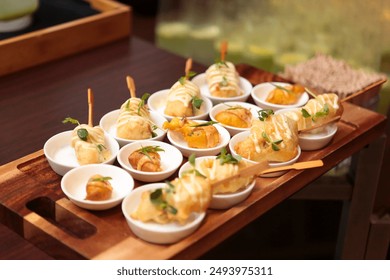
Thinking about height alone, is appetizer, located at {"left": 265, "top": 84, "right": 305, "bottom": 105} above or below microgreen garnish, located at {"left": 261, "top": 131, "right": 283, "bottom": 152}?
below

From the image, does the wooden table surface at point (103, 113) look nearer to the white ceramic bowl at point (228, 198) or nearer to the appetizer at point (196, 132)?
the white ceramic bowl at point (228, 198)

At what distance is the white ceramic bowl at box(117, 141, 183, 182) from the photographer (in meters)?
1.66

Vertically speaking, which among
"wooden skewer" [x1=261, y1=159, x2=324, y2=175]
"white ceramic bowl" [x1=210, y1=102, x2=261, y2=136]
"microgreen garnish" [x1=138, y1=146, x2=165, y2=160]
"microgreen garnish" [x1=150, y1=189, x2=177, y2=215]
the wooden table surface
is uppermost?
"microgreen garnish" [x1=150, y1=189, x2=177, y2=215]

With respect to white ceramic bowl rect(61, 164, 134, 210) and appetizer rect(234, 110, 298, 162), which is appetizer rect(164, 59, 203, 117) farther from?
white ceramic bowl rect(61, 164, 134, 210)

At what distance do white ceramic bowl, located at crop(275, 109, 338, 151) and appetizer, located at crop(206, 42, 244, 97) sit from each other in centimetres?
30

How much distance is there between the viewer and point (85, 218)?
1.54 meters

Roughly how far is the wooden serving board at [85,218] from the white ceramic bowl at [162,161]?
0.04 m

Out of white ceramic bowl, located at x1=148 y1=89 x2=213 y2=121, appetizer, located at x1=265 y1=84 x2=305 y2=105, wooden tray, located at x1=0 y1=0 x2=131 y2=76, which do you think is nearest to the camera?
white ceramic bowl, located at x1=148 y1=89 x2=213 y2=121

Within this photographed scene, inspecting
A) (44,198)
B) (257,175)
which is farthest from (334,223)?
(44,198)

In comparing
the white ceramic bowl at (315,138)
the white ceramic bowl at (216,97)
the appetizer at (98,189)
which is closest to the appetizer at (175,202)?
the appetizer at (98,189)

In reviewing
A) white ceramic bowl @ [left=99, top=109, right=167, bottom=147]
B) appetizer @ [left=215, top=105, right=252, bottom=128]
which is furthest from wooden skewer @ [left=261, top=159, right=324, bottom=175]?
white ceramic bowl @ [left=99, top=109, right=167, bottom=147]

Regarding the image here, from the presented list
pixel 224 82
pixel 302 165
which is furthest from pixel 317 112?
pixel 224 82

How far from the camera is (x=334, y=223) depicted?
101 inches
